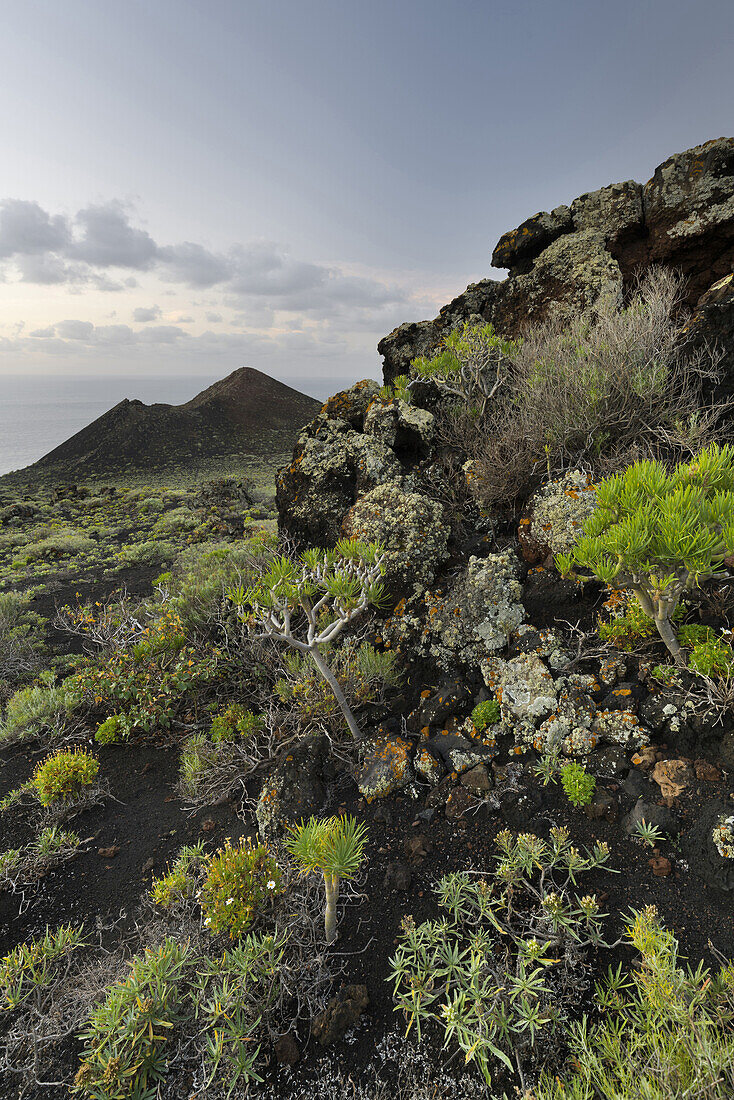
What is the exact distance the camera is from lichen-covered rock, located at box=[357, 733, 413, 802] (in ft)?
12.3

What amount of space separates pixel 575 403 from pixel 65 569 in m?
13.5

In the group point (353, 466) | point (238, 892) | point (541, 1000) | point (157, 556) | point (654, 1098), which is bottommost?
point (541, 1000)

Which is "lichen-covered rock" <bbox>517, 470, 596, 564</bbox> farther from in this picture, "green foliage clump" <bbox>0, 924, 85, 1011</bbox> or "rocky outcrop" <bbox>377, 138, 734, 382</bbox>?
"green foliage clump" <bbox>0, 924, 85, 1011</bbox>

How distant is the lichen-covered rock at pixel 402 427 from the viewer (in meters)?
6.35

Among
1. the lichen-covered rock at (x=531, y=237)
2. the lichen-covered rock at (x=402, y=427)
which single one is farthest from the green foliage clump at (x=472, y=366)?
the lichen-covered rock at (x=531, y=237)

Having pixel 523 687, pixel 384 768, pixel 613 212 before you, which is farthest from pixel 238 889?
pixel 613 212

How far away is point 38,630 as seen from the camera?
8.88 metres

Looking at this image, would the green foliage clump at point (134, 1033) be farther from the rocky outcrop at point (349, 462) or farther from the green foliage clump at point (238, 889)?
the rocky outcrop at point (349, 462)

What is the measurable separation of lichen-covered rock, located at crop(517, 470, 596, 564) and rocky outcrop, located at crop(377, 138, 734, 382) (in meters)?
2.59

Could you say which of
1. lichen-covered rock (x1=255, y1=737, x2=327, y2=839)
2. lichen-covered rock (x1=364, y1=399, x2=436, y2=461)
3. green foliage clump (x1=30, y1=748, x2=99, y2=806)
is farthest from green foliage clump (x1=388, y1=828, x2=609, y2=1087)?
lichen-covered rock (x1=364, y1=399, x2=436, y2=461)

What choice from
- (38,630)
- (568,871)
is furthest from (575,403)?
(38,630)

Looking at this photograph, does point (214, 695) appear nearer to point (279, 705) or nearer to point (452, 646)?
point (279, 705)

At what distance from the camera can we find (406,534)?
17.0ft

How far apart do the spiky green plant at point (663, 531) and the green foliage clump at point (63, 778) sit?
196 inches
